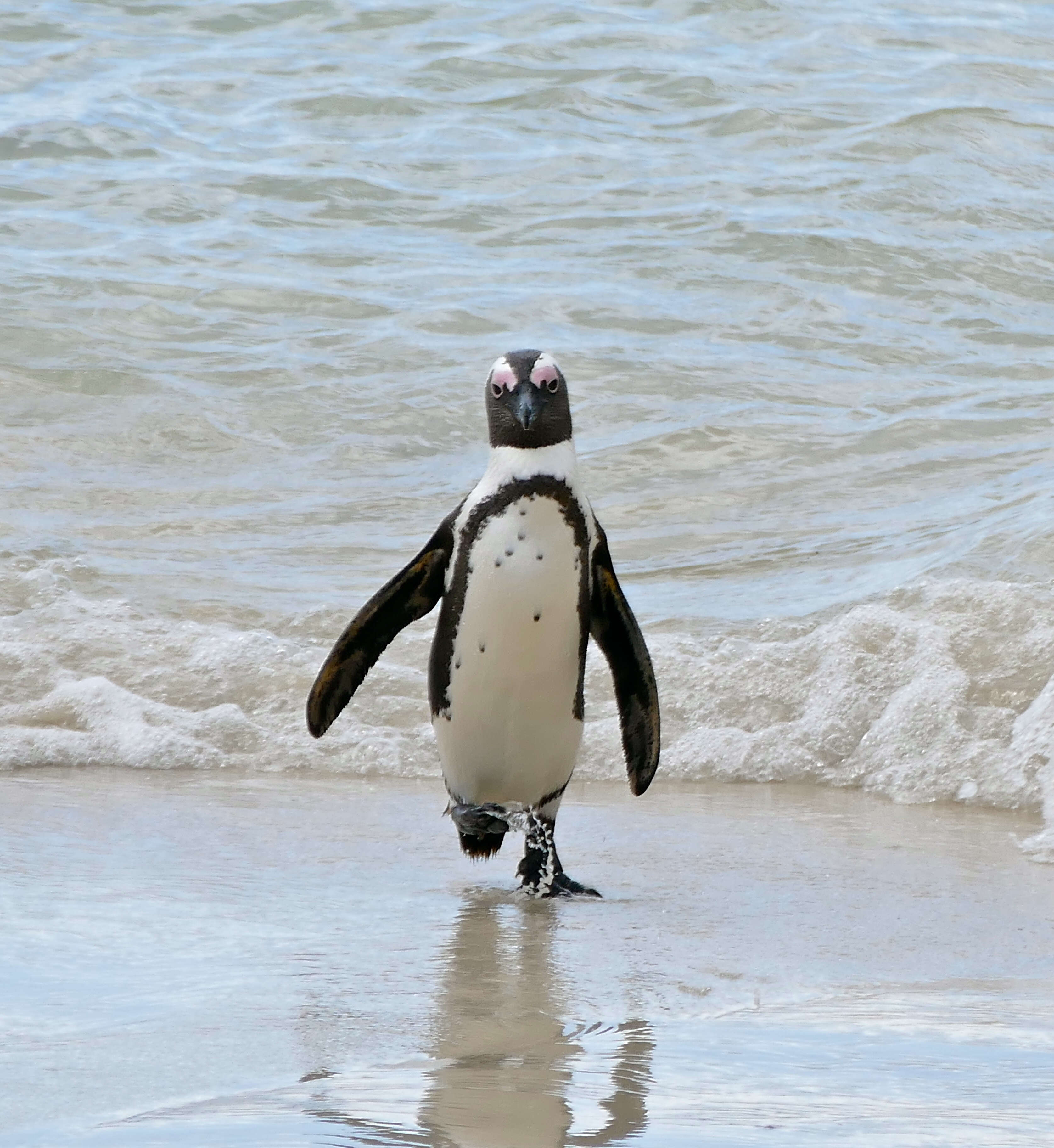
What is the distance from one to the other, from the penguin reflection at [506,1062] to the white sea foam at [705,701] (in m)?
1.57

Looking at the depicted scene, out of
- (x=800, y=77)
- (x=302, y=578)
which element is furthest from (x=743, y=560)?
(x=800, y=77)

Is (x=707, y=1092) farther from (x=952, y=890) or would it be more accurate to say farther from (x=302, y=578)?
(x=302, y=578)

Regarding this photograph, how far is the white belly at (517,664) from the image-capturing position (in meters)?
3.33

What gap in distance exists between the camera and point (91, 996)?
7.93 ft

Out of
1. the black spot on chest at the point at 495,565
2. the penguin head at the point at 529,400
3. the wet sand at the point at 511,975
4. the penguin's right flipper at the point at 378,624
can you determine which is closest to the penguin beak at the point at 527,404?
the penguin head at the point at 529,400

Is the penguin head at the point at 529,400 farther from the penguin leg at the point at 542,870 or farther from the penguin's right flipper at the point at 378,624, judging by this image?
the penguin leg at the point at 542,870

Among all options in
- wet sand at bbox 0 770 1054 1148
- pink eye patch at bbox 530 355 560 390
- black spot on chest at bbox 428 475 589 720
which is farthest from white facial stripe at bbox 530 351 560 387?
wet sand at bbox 0 770 1054 1148

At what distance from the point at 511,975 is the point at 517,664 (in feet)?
2.73

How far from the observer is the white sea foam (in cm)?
439

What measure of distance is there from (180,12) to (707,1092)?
11657mm

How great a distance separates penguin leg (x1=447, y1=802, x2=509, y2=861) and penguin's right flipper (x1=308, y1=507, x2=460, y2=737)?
1.04 feet

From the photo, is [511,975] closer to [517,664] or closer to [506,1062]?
[506,1062]

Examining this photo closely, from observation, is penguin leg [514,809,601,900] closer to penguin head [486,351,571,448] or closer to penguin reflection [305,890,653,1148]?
penguin reflection [305,890,653,1148]

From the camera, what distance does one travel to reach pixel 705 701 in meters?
4.77
